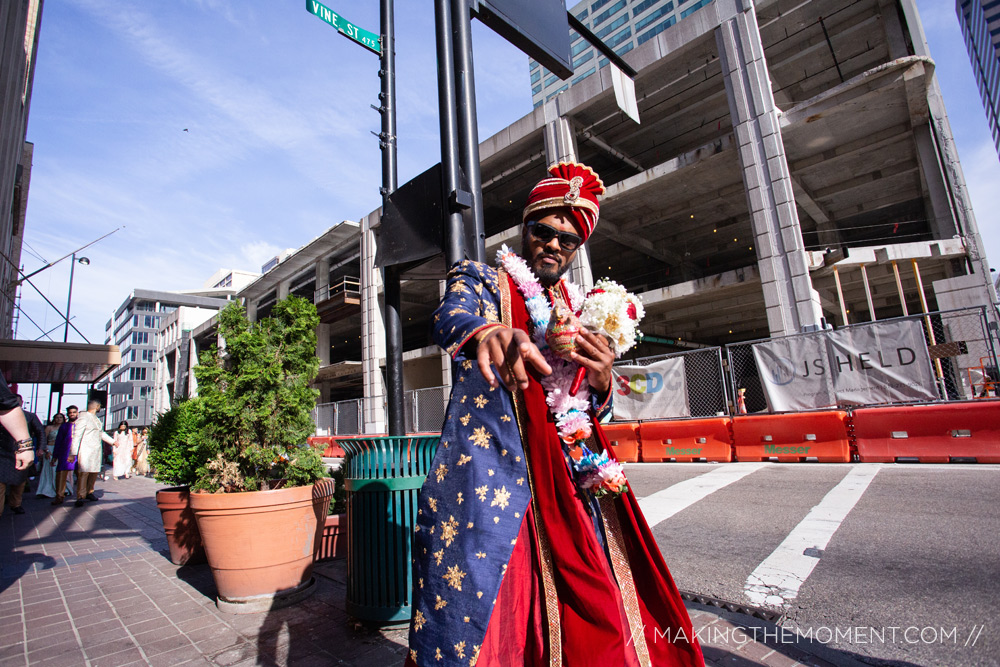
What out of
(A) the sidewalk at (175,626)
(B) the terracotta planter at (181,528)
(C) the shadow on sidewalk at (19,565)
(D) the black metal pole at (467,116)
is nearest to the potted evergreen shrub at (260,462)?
(A) the sidewalk at (175,626)

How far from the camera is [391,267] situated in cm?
352

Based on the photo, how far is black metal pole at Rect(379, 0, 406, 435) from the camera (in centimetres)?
357

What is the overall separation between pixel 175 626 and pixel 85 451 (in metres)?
9.57

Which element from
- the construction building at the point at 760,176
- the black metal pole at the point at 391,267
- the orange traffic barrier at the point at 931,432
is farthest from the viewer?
the construction building at the point at 760,176

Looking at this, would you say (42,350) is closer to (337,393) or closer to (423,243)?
(423,243)

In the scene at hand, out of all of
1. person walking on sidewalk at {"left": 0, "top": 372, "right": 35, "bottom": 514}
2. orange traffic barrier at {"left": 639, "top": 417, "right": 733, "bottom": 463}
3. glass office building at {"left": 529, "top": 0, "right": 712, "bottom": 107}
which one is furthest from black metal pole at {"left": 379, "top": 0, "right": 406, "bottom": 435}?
glass office building at {"left": 529, "top": 0, "right": 712, "bottom": 107}

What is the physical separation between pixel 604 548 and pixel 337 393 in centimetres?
4110

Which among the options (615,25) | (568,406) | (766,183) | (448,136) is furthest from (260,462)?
(615,25)

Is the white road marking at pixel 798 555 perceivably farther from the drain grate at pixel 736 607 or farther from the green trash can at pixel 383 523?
the green trash can at pixel 383 523

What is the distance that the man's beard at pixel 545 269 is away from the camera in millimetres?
1905

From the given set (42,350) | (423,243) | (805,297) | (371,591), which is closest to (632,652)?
(371,591)

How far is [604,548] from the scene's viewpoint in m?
1.66

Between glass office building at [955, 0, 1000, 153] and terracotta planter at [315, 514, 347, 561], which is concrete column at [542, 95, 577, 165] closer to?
terracotta planter at [315, 514, 347, 561]

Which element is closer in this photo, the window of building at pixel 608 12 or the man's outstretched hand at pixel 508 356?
the man's outstretched hand at pixel 508 356
